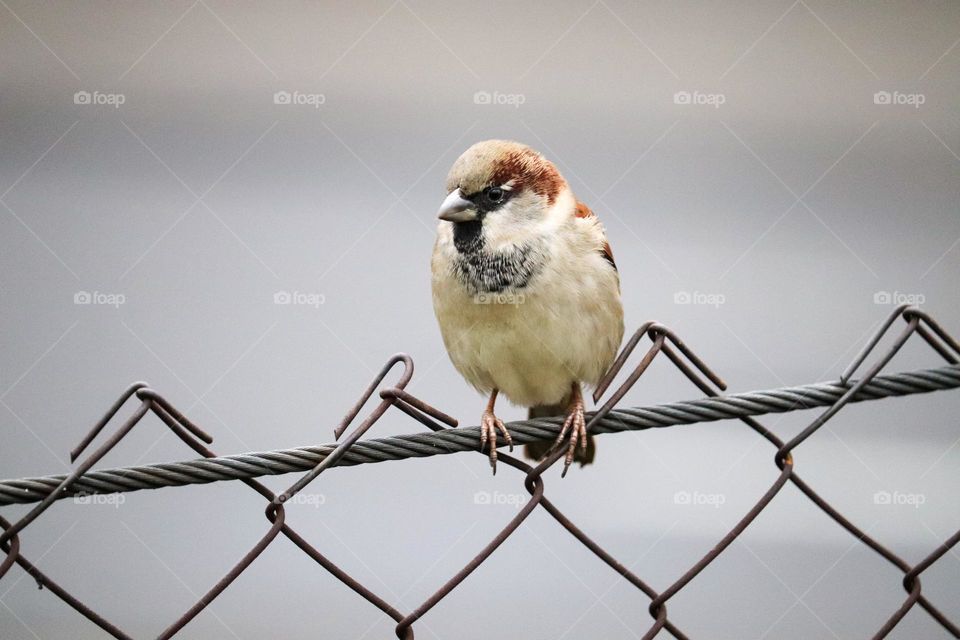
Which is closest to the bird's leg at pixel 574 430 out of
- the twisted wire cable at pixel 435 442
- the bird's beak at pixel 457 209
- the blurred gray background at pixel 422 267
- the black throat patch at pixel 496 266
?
the twisted wire cable at pixel 435 442

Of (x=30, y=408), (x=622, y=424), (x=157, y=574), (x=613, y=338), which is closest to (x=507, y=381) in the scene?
(x=613, y=338)

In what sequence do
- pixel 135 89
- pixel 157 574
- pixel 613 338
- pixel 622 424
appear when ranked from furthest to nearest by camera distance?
pixel 135 89
pixel 157 574
pixel 613 338
pixel 622 424

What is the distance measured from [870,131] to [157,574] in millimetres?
2892

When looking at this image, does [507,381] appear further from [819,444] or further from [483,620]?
[819,444]

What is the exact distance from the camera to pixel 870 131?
3.02 m

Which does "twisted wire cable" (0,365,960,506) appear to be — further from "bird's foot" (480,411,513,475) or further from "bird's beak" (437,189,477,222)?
"bird's beak" (437,189,477,222)

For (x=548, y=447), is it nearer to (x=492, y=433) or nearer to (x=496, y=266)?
(x=496, y=266)

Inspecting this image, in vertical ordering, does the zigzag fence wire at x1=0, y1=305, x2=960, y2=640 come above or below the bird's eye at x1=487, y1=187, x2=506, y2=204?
below

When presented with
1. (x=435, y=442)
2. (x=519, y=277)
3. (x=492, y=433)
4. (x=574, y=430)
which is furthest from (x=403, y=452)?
(x=519, y=277)

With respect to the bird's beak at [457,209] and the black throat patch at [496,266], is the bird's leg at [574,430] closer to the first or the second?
the black throat patch at [496,266]

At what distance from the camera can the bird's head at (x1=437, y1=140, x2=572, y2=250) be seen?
67.5 inches

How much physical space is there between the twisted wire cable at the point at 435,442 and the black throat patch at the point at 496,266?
0.47 metres

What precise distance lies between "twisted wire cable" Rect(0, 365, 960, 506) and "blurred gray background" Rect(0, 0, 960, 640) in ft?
5.12

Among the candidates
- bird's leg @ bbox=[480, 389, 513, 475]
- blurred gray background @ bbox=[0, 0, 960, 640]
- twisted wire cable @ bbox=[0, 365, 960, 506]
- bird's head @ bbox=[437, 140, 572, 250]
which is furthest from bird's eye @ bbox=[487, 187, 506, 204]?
blurred gray background @ bbox=[0, 0, 960, 640]
